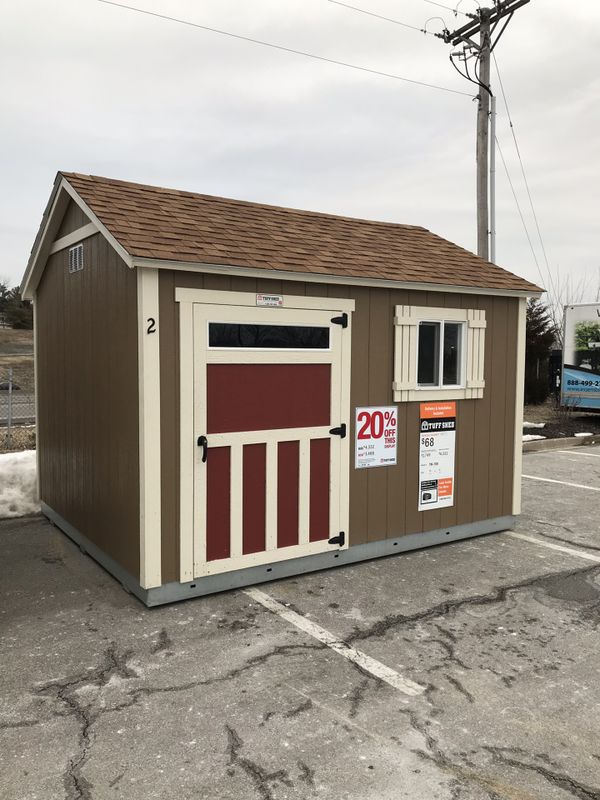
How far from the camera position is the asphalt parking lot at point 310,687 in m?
2.83

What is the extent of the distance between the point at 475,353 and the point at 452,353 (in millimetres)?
230

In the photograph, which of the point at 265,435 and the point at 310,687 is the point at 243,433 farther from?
the point at 310,687

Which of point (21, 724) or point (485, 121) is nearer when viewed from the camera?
point (21, 724)

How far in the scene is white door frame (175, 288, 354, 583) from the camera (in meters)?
4.72

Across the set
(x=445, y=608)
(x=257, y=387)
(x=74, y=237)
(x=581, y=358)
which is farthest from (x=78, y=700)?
(x=581, y=358)

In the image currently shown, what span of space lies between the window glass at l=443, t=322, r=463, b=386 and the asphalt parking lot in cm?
178

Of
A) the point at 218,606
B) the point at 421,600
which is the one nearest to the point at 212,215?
the point at 218,606

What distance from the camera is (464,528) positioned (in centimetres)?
646

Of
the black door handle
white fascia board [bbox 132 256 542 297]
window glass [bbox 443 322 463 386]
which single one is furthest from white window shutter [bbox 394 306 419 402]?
the black door handle

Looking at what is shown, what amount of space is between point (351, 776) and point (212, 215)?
14.9 feet

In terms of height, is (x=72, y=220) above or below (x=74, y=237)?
above

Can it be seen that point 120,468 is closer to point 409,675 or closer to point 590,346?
point 409,675

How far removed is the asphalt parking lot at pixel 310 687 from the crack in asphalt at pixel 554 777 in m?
0.01

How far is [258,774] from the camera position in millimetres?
2836
